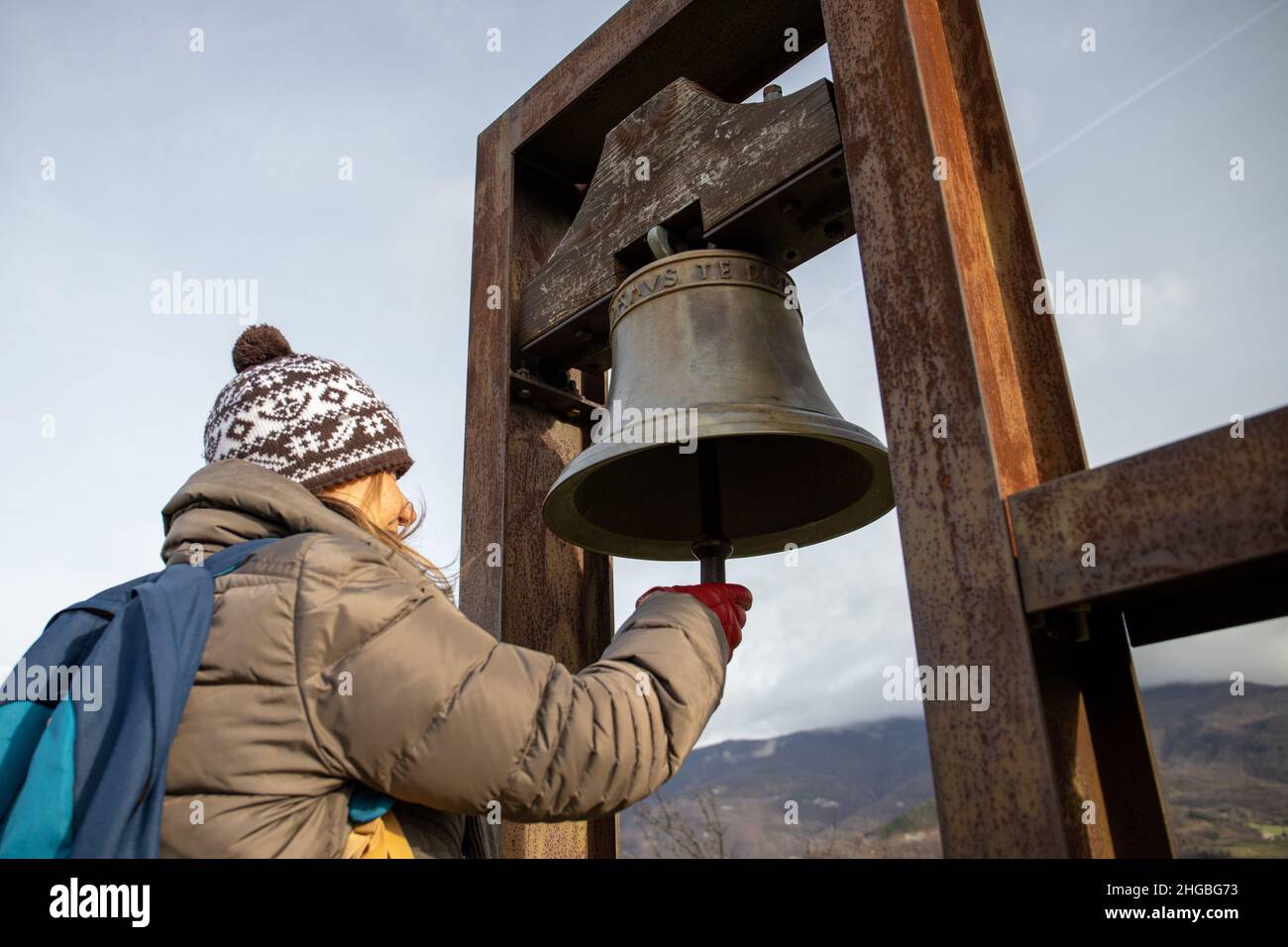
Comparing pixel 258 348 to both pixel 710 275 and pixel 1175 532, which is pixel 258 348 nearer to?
pixel 710 275

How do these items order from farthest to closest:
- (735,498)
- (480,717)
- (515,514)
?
1. (515,514)
2. (735,498)
3. (480,717)

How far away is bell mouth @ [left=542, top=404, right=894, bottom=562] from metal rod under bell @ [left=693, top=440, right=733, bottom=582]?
0.11m

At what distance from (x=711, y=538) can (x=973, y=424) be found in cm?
63

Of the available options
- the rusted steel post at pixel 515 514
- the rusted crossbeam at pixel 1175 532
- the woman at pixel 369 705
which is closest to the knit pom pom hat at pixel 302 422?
the woman at pixel 369 705

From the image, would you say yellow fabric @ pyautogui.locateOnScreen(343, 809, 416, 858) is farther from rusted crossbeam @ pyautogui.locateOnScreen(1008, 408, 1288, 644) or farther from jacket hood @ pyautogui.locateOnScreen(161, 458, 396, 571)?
rusted crossbeam @ pyautogui.locateOnScreen(1008, 408, 1288, 644)

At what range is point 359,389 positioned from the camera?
6.01ft

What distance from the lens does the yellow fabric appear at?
4.15ft

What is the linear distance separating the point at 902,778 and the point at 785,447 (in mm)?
53591

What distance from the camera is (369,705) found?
1.20 meters

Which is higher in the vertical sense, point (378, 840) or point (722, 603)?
point (722, 603)

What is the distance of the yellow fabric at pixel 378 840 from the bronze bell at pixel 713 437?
74cm

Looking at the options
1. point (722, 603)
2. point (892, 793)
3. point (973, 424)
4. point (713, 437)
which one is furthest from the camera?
point (892, 793)

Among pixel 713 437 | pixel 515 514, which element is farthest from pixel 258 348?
pixel 713 437
